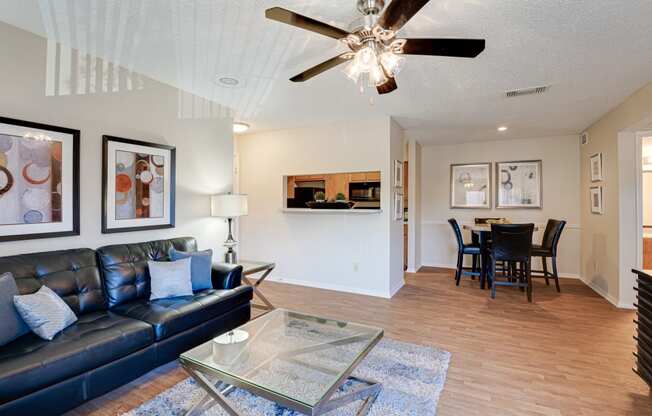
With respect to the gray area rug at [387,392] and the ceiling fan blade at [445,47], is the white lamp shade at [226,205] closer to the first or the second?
the gray area rug at [387,392]

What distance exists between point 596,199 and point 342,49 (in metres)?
4.45

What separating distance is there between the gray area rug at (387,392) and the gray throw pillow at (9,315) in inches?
31.1

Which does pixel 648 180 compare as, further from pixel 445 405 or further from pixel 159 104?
pixel 159 104

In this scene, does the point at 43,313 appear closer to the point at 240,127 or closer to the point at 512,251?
the point at 240,127

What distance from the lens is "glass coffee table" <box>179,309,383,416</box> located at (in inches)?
59.5

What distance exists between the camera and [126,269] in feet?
8.65

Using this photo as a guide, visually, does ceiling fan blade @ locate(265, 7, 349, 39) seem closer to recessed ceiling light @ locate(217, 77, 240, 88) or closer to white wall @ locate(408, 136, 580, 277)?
recessed ceiling light @ locate(217, 77, 240, 88)

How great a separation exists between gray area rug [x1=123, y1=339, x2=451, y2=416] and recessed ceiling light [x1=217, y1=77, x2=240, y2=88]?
2.59m

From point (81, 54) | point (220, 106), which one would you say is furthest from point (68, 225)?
point (220, 106)

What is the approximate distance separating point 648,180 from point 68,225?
801 cm

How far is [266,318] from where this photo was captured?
247cm

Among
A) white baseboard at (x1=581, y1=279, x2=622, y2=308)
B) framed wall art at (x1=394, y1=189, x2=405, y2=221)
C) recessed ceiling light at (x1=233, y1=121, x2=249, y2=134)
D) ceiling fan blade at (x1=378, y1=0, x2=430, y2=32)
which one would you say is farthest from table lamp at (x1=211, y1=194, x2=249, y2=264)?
white baseboard at (x1=581, y1=279, x2=622, y2=308)

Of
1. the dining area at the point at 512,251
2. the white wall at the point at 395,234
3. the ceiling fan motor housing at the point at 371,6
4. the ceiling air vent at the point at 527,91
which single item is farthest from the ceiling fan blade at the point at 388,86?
the dining area at the point at 512,251

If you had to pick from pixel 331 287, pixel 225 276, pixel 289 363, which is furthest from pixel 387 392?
pixel 331 287
